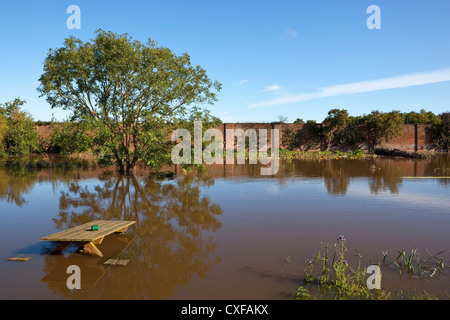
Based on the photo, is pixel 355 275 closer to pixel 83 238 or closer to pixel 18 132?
pixel 83 238

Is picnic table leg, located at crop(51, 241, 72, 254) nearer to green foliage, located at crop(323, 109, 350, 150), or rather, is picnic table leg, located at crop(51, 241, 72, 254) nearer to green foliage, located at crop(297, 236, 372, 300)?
green foliage, located at crop(297, 236, 372, 300)

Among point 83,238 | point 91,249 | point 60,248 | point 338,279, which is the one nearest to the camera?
point 338,279

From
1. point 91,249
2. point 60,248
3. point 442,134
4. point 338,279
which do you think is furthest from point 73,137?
point 442,134

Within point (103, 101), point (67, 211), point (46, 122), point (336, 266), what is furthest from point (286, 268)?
point (46, 122)

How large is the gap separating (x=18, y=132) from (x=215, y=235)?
30.1 meters

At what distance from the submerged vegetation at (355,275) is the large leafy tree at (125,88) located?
36.0ft

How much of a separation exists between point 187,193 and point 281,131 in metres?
25.4

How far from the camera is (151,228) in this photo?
283 inches

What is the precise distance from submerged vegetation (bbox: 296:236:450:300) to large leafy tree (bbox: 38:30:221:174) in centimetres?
1098

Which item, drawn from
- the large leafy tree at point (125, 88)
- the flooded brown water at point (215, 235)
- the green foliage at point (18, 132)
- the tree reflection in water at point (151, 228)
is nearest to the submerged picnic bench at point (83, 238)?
the flooded brown water at point (215, 235)

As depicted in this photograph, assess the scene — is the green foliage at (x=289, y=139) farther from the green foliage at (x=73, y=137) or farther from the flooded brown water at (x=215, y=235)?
the green foliage at (x=73, y=137)

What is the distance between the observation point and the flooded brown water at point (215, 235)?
4445 millimetres

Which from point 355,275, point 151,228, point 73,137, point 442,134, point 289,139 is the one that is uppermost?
point 442,134

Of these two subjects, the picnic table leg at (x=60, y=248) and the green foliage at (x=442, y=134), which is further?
the green foliage at (x=442, y=134)
